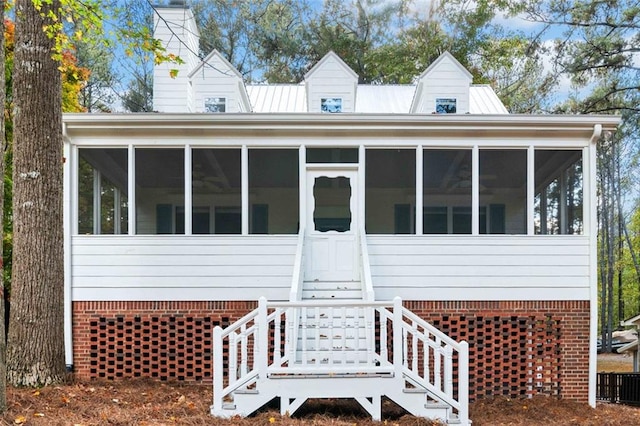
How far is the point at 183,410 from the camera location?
6.37m

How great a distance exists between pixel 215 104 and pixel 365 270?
5473 mm

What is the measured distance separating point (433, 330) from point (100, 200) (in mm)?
5596

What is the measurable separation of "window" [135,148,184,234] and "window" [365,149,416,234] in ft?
9.97

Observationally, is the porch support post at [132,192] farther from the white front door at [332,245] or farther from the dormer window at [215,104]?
the dormer window at [215,104]

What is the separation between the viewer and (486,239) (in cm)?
859

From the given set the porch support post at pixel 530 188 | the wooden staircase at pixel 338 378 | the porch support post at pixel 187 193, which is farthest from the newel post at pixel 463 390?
the porch support post at pixel 187 193

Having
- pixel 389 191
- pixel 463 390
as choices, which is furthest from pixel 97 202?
pixel 463 390

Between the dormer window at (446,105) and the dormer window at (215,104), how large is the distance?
171 inches

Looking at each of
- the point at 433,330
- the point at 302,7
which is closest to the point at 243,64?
the point at 302,7

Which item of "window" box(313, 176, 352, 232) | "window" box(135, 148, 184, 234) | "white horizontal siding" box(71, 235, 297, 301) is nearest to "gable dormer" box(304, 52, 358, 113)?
"window" box(313, 176, 352, 232)

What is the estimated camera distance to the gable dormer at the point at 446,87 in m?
11.6

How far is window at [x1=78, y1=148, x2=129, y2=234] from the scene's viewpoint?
8.80 metres

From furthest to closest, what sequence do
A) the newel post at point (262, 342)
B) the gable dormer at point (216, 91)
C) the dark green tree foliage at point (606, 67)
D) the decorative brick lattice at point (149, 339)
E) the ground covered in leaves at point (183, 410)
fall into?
the dark green tree foliage at point (606, 67) < the gable dormer at point (216, 91) < the decorative brick lattice at point (149, 339) < the newel post at point (262, 342) < the ground covered in leaves at point (183, 410)

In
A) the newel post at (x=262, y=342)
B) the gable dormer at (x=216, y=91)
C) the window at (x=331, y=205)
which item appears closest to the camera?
the newel post at (x=262, y=342)
